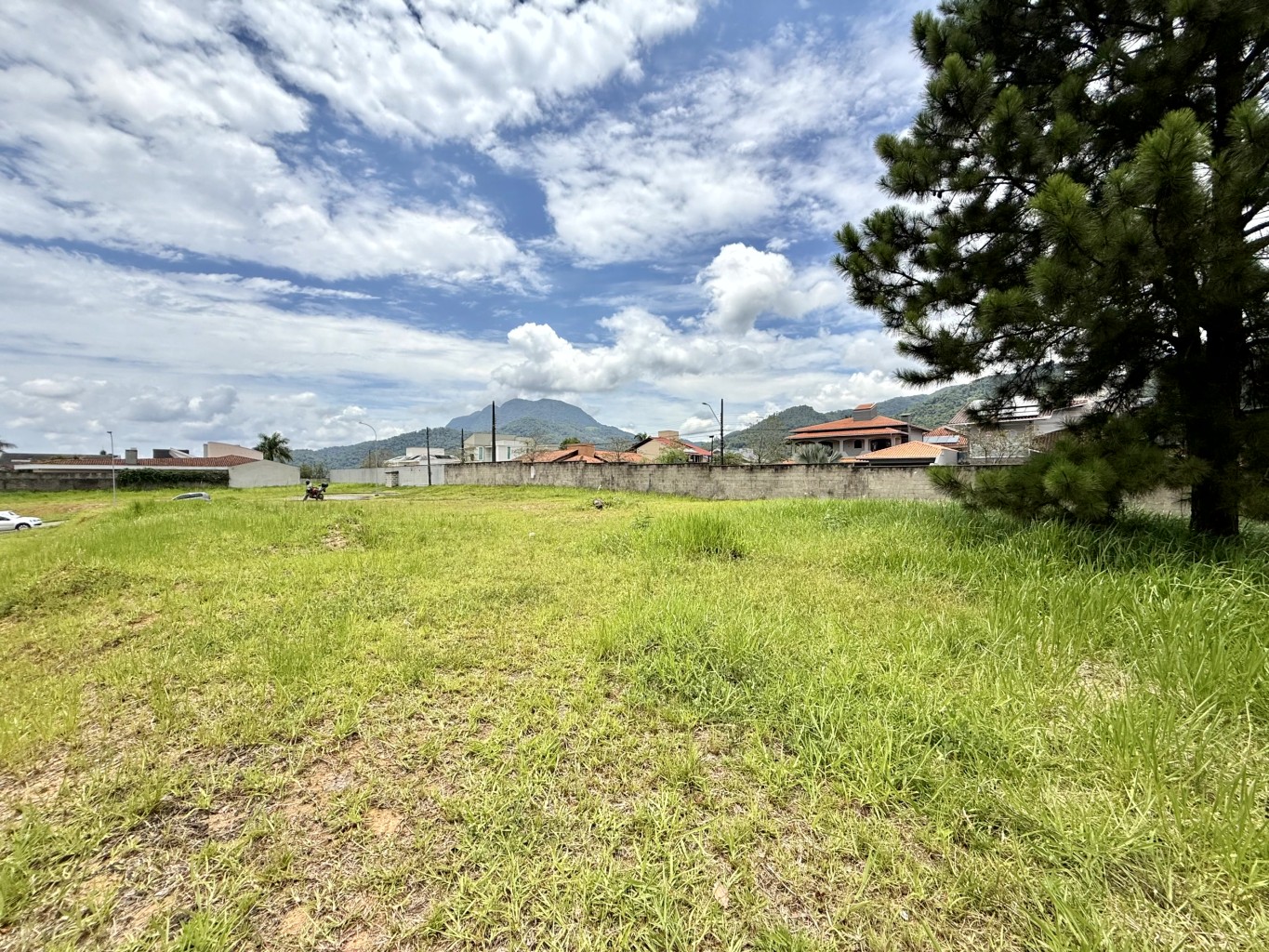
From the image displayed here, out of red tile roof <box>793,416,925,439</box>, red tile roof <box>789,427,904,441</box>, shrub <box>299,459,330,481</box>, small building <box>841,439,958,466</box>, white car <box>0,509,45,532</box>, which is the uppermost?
red tile roof <box>793,416,925,439</box>

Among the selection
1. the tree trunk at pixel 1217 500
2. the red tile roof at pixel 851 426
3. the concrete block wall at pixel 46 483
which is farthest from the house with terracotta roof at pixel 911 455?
the concrete block wall at pixel 46 483

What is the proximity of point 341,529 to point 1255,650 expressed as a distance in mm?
8585

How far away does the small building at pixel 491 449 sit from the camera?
48.5 m

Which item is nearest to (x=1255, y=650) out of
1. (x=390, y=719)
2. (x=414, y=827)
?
(x=414, y=827)

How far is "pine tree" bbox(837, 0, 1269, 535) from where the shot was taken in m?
3.23

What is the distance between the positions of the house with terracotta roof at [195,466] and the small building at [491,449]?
1517cm

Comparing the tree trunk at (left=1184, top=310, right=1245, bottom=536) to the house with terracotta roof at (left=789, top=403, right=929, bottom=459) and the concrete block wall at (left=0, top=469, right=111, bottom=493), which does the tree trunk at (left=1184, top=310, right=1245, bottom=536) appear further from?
the concrete block wall at (left=0, top=469, right=111, bottom=493)

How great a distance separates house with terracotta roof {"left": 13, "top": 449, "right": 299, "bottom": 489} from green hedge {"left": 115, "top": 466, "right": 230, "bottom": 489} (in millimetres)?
323

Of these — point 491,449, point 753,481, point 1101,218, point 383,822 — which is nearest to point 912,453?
point 753,481

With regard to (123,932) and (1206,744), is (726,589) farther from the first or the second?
(123,932)

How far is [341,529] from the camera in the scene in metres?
7.05

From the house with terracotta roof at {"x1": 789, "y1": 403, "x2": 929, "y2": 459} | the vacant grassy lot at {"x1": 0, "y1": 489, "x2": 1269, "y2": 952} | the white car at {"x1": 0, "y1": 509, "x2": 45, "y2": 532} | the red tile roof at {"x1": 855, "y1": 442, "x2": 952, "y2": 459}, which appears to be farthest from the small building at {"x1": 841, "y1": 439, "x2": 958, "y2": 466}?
the white car at {"x1": 0, "y1": 509, "x2": 45, "y2": 532}

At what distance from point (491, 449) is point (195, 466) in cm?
2211

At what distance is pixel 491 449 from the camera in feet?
158
